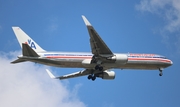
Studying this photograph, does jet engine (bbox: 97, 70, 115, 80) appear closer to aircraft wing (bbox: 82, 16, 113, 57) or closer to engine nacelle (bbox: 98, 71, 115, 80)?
engine nacelle (bbox: 98, 71, 115, 80)

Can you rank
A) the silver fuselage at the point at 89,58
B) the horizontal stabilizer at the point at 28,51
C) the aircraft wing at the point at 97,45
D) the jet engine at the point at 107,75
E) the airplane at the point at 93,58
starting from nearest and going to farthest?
the aircraft wing at the point at 97,45 < the horizontal stabilizer at the point at 28,51 < the airplane at the point at 93,58 < the silver fuselage at the point at 89,58 < the jet engine at the point at 107,75

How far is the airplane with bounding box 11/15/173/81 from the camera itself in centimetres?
4747

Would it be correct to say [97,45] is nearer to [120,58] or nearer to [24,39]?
[120,58]

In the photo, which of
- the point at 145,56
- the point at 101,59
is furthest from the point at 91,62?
the point at 145,56

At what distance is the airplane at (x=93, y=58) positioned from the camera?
47469 mm

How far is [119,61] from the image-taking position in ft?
164

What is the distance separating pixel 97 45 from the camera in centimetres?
4781

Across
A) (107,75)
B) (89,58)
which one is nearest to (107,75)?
(107,75)

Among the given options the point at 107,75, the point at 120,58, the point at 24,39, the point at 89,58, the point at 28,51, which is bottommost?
the point at 28,51

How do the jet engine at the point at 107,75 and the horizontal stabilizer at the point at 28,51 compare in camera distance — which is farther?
the jet engine at the point at 107,75

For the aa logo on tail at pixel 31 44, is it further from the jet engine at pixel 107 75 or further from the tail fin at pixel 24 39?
the jet engine at pixel 107 75

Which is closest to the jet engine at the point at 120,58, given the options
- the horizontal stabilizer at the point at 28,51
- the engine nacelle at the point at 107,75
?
the engine nacelle at the point at 107,75

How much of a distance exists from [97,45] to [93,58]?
3.17 m

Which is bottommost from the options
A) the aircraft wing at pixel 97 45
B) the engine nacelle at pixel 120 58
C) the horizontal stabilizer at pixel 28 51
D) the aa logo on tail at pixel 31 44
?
the horizontal stabilizer at pixel 28 51
